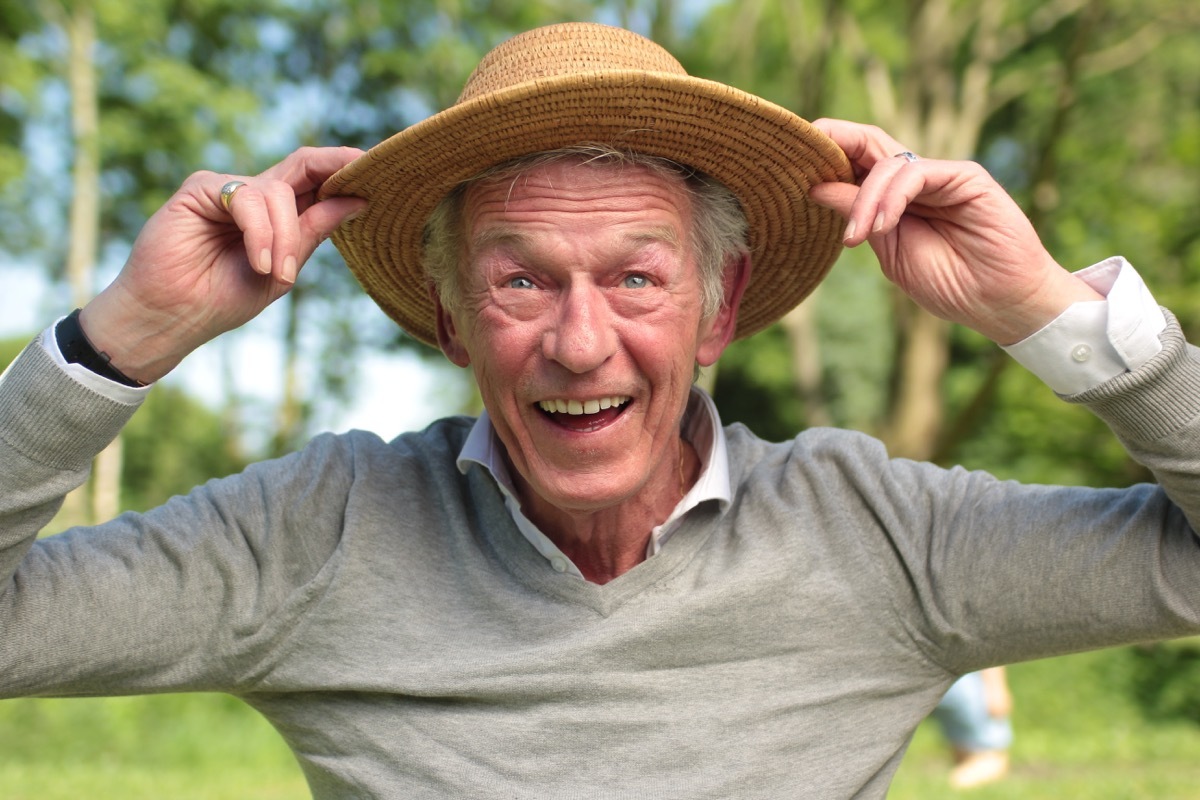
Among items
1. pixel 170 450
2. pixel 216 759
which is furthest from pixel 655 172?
pixel 170 450

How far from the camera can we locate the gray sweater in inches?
82.0

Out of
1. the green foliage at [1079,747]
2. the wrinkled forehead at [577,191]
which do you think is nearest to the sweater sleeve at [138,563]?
the wrinkled forehead at [577,191]

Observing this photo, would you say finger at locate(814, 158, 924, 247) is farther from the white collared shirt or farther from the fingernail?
the fingernail

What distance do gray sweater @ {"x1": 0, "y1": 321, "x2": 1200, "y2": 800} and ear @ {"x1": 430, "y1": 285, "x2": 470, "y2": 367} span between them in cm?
32

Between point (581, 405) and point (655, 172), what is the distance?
46cm

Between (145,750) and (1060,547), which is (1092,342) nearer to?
(1060,547)

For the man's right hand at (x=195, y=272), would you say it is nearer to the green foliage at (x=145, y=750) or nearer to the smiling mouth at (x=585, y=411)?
the smiling mouth at (x=585, y=411)

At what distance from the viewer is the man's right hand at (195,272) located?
203 centimetres

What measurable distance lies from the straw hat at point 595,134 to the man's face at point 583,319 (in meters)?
0.09

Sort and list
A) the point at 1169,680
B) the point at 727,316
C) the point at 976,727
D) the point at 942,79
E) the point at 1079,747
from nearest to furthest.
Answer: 1. the point at 727,316
2. the point at 976,727
3. the point at 1079,747
4. the point at 1169,680
5. the point at 942,79

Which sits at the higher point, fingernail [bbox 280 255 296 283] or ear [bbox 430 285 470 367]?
fingernail [bbox 280 255 296 283]

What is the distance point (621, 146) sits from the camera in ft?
7.23

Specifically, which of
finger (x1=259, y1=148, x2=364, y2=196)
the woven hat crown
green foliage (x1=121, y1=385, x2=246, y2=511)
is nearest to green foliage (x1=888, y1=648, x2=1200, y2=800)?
the woven hat crown

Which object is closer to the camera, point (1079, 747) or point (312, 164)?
point (312, 164)
